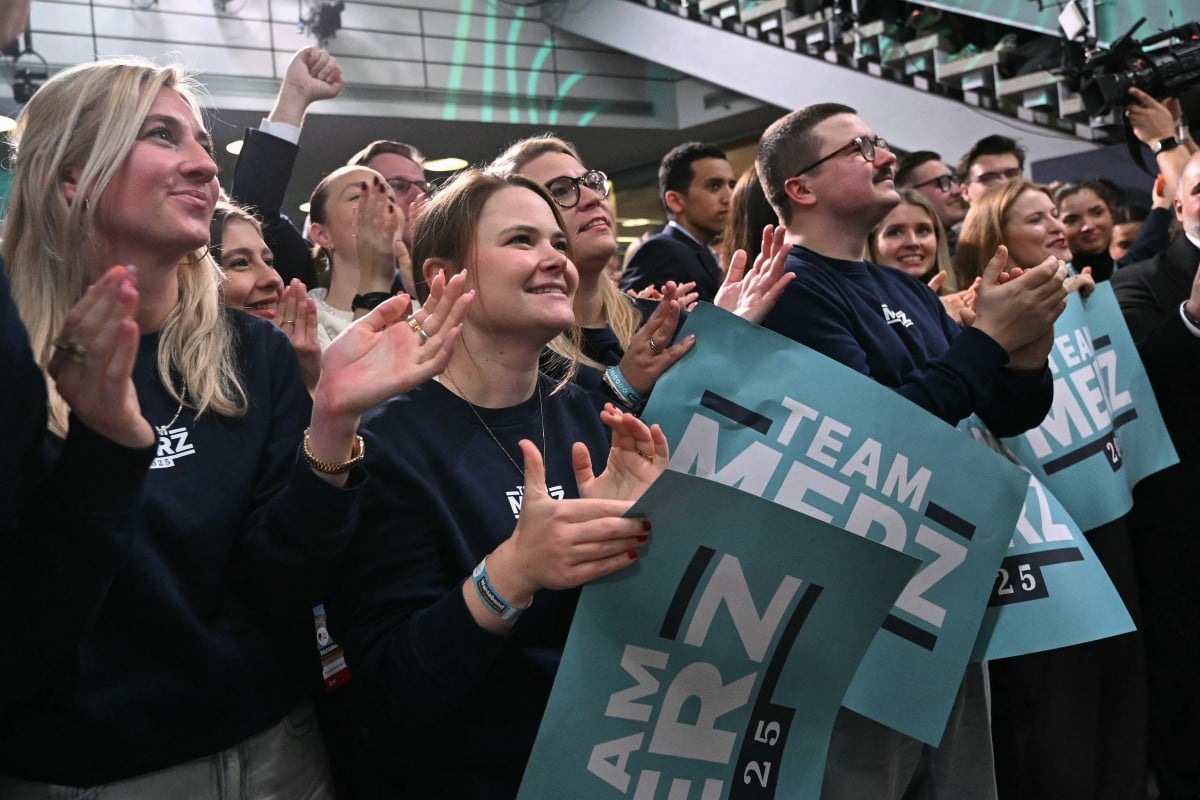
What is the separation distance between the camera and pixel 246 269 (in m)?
2.26

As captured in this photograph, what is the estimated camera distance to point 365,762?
1.54 meters

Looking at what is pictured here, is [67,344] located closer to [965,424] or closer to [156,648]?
[156,648]

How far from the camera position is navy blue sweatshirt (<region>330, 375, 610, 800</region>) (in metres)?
1.35

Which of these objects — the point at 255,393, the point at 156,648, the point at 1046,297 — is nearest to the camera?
the point at 156,648

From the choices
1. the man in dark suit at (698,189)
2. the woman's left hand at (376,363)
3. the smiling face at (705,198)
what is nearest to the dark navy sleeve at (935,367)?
the woman's left hand at (376,363)

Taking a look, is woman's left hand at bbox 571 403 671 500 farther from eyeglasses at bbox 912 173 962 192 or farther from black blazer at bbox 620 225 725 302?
eyeglasses at bbox 912 173 962 192

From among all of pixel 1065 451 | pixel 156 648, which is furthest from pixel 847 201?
pixel 156 648

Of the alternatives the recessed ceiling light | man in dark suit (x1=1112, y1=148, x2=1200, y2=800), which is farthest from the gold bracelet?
the recessed ceiling light

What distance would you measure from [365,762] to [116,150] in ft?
2.88

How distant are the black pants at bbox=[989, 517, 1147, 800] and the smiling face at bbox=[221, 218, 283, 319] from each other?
1.69m

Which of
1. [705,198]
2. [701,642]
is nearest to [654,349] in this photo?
[701,642]

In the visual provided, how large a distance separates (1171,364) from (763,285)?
1247mm

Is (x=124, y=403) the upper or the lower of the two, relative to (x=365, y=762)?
upper

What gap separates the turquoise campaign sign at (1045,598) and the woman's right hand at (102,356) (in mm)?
1336
